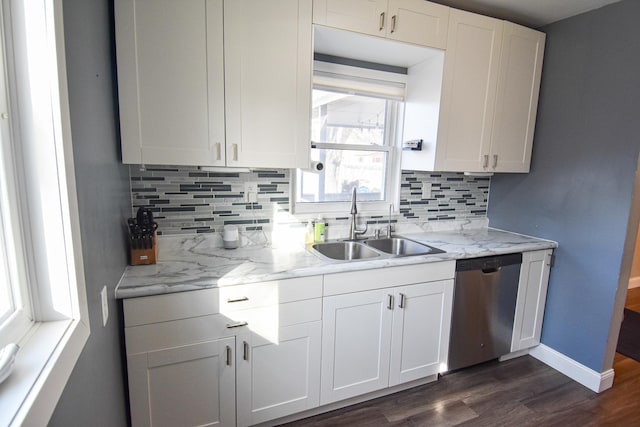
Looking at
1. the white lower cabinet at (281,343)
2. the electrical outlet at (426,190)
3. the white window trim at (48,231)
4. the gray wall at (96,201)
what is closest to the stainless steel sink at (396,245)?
the white lower cabinet at (281,343)

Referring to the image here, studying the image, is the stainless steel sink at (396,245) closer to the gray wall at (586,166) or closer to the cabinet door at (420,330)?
the cabinet door at (420,330)

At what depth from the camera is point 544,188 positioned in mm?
2420

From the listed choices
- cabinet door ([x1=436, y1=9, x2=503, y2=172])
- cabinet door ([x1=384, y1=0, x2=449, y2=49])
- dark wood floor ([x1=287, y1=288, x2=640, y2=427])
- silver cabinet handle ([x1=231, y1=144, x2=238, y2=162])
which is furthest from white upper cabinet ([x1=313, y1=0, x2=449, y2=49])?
dark wood floor ([x1=287, y1=288, x2=640, y2=427])

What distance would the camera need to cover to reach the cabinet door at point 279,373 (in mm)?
1579

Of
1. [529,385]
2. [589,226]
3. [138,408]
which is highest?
[589,226]

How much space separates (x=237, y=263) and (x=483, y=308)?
5.38ft

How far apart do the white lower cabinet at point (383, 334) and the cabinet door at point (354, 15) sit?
134cm

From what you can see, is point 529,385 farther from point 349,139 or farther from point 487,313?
point 349,139

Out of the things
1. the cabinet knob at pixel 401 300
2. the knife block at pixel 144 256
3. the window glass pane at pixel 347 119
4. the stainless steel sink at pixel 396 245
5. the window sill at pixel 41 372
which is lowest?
the cabinet knob at pixel 401 300

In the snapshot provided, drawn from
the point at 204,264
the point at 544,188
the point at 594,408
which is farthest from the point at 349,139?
the point at 594,408

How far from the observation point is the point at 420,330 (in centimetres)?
199

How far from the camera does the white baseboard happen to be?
2127 millimetres

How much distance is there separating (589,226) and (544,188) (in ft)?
1.30

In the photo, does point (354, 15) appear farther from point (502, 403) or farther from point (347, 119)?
point (502, 403)
